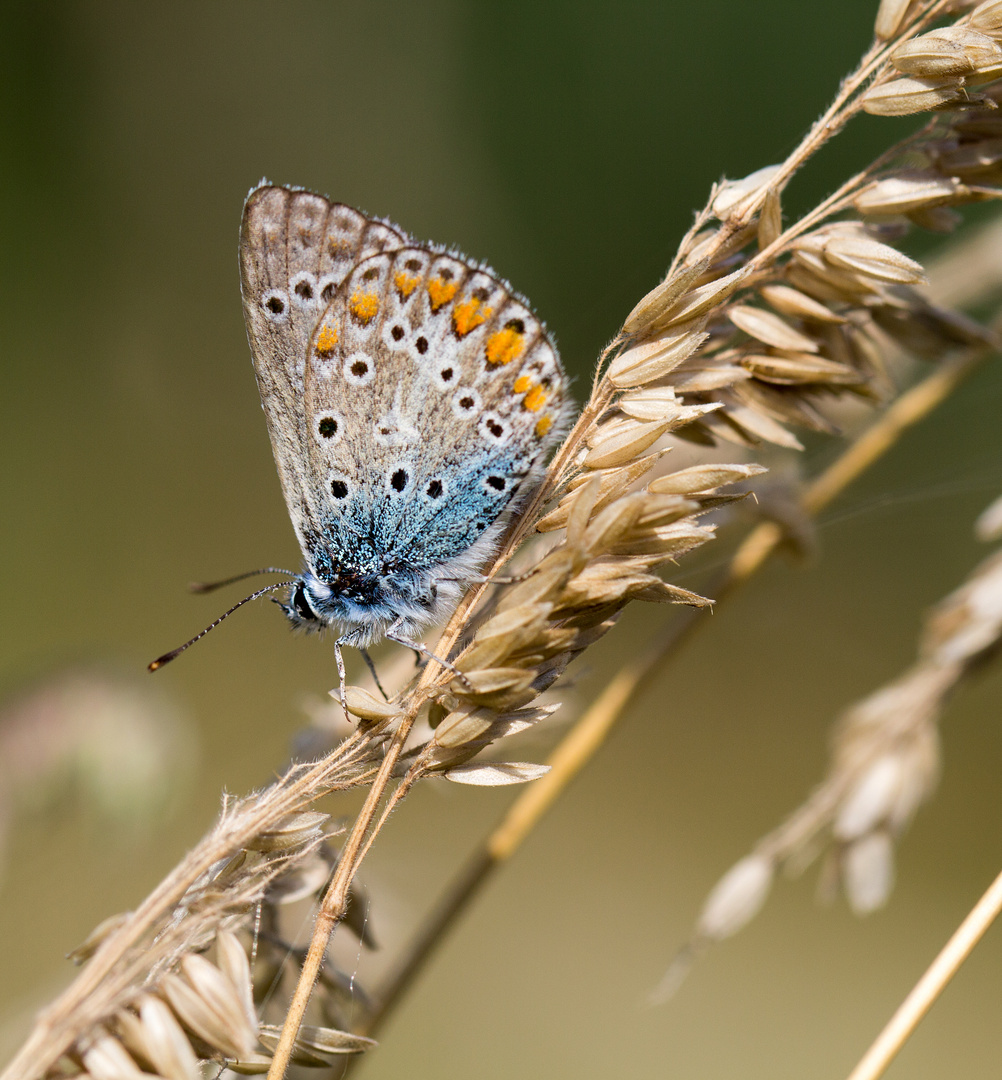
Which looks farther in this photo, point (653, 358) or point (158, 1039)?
point (653, 358)

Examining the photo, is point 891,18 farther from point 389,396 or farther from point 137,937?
point 137,937

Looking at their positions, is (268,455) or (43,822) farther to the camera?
(268,455)

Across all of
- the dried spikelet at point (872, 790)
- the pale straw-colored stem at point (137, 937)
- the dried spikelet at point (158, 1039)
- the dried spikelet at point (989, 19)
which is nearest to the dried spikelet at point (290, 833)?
the pale straw-colored stem at point (137, 937)

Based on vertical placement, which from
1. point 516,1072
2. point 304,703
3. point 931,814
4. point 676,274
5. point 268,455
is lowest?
point 931,814

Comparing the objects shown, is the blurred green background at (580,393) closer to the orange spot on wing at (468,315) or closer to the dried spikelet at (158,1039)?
the orange spot on wing at (468,315)

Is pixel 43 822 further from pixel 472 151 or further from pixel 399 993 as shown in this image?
pixel 472 151

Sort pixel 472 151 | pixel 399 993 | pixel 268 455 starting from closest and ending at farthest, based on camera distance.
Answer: pixel 399 993 → pixel 472 151 → pixel 268 455

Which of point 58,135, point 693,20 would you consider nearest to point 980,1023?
point 693,20

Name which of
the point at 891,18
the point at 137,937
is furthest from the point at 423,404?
the point at 137,937
